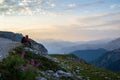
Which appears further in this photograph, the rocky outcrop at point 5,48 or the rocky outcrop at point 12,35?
the rocky outcrop at point 12,35

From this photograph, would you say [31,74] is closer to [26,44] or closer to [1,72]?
[1,72]

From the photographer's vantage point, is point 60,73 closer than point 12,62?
No

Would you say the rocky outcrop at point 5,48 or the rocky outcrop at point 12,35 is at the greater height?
the rocky outcrop at point 12,35

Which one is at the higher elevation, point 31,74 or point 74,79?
point 31,74

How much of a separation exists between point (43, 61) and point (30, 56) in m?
1.52

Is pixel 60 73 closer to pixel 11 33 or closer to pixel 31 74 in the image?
pixel 31 74

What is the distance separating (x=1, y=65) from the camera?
2405cm

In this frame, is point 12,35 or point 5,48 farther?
point 12,35

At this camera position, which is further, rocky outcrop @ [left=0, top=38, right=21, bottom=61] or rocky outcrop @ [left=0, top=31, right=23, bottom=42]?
rocky outcrop @ [left=0, top=31, right=23, bottom=42]

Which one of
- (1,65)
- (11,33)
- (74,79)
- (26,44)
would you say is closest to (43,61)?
(74,79)

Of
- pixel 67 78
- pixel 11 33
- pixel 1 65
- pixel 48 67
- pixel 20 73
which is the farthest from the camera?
pixel 11 33

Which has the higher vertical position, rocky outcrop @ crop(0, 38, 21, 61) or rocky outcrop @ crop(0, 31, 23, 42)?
rocky outcrop @ crop(0, 31, 23, 42)

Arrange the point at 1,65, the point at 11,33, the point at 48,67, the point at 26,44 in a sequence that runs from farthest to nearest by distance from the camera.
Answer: the point at 11,33 < the point at 26,44 < the point at 48,67 < the point at 1,65

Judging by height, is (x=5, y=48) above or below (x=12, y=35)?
below
